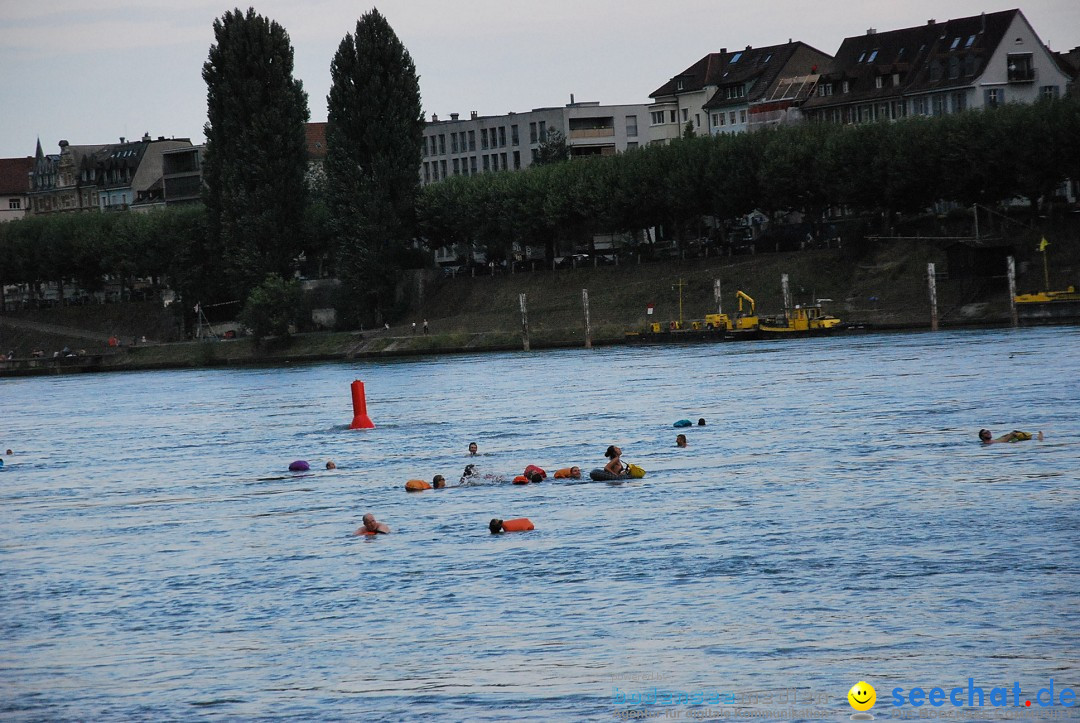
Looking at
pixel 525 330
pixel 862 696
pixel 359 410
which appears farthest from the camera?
pixel 525 330

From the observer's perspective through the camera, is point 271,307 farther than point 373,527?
Yes

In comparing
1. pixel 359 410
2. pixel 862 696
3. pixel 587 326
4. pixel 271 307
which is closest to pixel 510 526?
pixel 862 696

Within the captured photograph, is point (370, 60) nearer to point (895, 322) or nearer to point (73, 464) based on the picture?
point (895, 322)

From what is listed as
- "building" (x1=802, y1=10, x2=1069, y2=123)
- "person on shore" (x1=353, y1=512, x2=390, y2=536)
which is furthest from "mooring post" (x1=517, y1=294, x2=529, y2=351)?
"person on shore" (x1=353, y1=512, x2=390, y2=536)

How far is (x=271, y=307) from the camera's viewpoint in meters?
135

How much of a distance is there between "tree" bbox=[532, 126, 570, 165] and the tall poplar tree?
44110mm

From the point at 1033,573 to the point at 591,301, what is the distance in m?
104

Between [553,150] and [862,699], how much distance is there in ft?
536

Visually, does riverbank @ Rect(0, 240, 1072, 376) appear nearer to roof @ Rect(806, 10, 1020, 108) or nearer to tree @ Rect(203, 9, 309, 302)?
tree @ Rect(203, 9, 309, 302)

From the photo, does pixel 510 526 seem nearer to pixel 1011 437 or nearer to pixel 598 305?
pixel 1011 437

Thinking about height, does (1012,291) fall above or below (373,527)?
above

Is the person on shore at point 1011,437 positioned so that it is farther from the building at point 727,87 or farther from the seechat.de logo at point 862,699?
the building at point 727,87

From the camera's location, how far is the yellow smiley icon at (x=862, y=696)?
20.3 meters

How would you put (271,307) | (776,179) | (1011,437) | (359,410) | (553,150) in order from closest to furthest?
(1011,437) < (359,410) < (776,179) < (271,307) < (553,150)
